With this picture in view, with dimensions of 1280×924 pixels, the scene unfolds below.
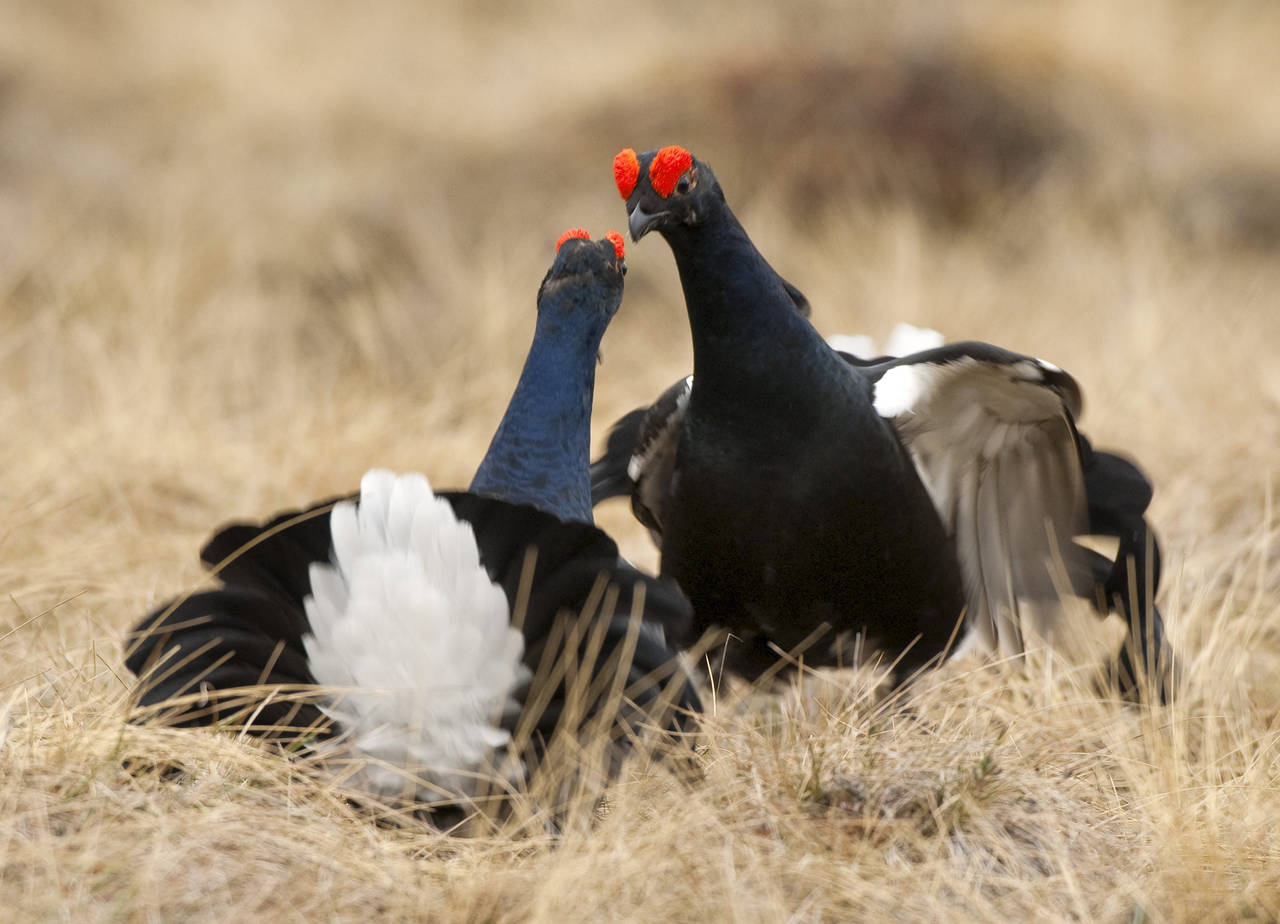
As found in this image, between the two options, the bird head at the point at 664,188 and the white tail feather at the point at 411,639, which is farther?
the bird head at the point at 664,188

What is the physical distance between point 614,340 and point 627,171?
374cm

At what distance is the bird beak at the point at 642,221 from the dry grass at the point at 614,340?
0.84 meters

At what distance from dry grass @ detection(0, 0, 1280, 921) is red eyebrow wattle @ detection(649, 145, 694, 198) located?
0.91 metres

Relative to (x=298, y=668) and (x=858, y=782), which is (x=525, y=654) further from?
(x=858, y=782)

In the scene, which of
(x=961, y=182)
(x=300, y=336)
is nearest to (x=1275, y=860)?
(x=300, y=336)

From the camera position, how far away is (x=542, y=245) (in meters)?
6.82

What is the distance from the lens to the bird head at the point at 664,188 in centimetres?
254

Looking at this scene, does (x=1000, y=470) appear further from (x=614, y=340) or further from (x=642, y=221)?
(x=614, y=340)

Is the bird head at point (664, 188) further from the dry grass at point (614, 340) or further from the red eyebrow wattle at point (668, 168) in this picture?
the dry grass at point (614, 340)

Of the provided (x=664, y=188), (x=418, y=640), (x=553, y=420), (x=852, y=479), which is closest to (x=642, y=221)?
(x=664, y=188)

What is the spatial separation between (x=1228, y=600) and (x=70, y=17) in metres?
7.91

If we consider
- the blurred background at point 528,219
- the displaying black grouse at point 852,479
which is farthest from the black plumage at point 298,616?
Answer: the blurred background at point 528,219

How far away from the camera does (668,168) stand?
2525mm

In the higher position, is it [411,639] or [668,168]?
[668,168]
